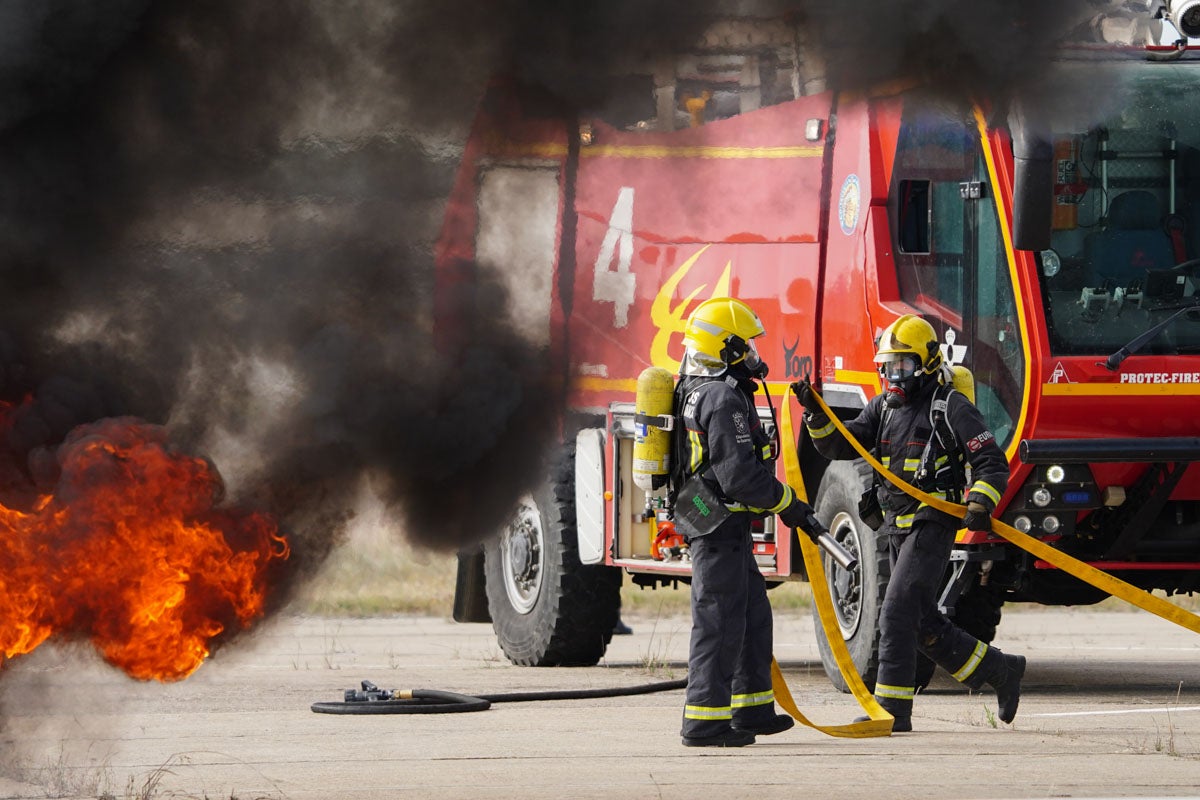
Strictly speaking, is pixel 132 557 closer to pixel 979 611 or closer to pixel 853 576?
pixel 853 576

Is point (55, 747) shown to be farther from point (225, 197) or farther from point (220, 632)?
point (225, 197)

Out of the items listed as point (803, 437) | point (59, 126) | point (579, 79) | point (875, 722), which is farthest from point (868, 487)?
point (59, 126)

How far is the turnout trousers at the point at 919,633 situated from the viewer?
33.5ft

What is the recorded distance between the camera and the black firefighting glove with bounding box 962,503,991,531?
33.2 ft

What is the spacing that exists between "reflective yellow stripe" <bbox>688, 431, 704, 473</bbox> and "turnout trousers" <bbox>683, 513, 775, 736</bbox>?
0.29 metres

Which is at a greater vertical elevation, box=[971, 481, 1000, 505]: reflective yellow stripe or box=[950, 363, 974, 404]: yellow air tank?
box=[950, 363, 974, 404]: yellow air tank

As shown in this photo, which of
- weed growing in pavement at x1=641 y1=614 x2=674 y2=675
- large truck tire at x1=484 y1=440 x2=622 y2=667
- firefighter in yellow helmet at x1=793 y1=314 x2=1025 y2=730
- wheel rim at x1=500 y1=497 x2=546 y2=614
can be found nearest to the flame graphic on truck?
large truck tire at x1=484 y1=440 x2=622 y2=667

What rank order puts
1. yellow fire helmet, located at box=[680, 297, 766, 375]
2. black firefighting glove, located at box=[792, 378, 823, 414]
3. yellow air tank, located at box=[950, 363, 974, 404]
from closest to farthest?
yellow fire helmet, located at box=[680, 297, 766, 375], black firefighting glove, located at box=[792, 378, 823, 414], yellow air tank, located at box=[950, 363, 974, 404]

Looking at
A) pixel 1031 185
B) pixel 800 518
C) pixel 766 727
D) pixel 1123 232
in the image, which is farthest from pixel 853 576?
pixel 1031 185

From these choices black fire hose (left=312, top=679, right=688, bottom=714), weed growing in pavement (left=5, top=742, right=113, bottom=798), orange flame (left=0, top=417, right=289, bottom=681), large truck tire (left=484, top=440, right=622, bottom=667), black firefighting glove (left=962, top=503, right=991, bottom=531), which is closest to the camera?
weed growing in pavement (left=5, top=742, right=113, bottom=798)

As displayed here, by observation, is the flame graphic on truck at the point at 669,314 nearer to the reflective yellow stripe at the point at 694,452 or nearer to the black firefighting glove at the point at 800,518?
the reflective yellow stripe at the point at 694,452

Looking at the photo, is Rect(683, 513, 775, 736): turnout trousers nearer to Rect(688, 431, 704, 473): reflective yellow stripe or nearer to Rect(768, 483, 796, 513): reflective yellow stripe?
Rect(768, 483, 796, 513): reflective yellow stripe

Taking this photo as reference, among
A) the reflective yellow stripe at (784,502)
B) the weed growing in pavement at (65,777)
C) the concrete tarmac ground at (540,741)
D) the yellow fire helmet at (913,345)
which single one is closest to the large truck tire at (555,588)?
the concrete tarmac ground at (540,741)

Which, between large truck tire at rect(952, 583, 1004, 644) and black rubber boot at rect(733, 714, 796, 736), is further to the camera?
large truck tire at rect(952, 583, 1004, 644)
